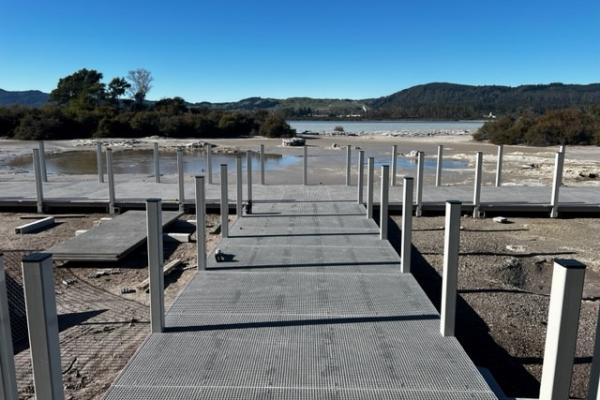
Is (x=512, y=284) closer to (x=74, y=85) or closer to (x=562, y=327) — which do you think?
(x=562, y=327)

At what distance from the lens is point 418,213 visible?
11.6 m

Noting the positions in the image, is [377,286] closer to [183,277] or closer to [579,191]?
[183,277]

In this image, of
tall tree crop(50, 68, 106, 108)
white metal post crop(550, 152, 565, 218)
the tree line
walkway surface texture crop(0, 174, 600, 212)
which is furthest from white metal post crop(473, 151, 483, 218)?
tall tree crop(50, 68, 106, 108)

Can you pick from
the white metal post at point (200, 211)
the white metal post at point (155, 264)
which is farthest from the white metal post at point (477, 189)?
the white metal post at point (155, 264)

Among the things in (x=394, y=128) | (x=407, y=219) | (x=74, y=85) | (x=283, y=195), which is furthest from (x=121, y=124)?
(x=394, y=128)

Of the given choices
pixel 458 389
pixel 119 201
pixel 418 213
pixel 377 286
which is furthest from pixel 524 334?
pixel 119 201

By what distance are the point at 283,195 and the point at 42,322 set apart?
9.57 m

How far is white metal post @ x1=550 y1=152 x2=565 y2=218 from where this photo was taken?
11.2 meters

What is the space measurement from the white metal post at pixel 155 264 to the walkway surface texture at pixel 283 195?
24.5 feet

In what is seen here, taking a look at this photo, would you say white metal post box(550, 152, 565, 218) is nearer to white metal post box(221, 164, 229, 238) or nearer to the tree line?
white metal post box(221, 164, 229, 238)

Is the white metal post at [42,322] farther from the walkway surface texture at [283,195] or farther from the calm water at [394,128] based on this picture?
→ the calm water at [394,128]

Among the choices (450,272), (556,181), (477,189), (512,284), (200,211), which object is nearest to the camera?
(450,272)

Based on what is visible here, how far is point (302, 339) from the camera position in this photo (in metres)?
3.97

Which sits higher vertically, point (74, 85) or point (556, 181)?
point (74, 85)
